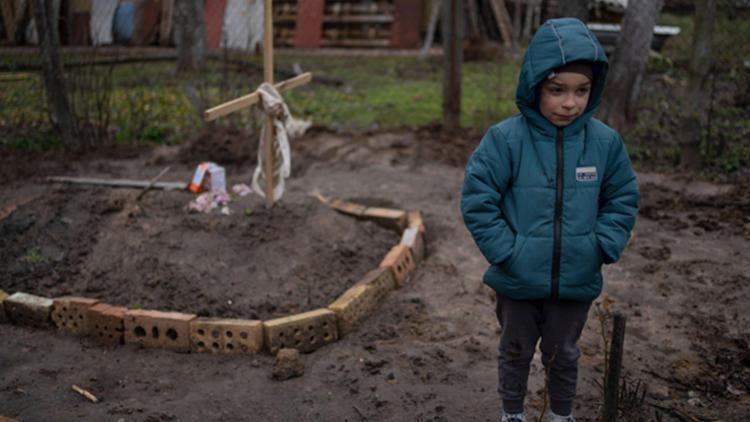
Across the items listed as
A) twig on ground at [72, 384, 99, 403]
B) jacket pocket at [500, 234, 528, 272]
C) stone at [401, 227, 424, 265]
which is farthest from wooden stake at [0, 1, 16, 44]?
jacket pocket at [500, 234, 528, 272]

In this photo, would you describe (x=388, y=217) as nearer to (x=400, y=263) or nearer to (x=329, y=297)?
(x=400, y=263)

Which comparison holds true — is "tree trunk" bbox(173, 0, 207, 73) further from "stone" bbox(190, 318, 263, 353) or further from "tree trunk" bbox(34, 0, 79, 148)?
"stone" bbox(190, 318, 263, 353)

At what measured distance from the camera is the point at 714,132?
727 cm

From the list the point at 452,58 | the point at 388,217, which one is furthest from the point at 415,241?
the point at 452,58

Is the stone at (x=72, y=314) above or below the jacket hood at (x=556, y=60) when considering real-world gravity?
below

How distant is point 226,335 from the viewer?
3.90m

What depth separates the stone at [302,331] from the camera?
391cm

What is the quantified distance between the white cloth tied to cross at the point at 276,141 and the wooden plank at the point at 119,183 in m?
0.67

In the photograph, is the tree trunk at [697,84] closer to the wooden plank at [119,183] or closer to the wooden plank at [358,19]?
the wooden plank at [119,183]

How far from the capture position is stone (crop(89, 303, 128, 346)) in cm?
402

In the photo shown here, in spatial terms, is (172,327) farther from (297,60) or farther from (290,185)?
(297,60)

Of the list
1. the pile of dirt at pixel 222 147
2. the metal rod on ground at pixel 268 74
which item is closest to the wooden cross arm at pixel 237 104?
the metal rod on ground at pixel 268 74

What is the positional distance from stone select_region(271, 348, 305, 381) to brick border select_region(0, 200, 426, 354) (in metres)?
0.24

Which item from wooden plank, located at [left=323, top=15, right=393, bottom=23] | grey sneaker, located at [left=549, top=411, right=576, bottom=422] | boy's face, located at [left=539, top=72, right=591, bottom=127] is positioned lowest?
grey sneaker, located at [left=549, top=411, right=576, bottom=422]
